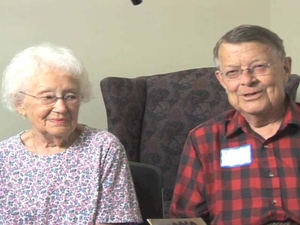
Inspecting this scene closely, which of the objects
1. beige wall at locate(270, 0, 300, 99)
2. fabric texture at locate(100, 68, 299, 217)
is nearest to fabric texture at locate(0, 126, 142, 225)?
fabric texture at locate(100, 68, 299, 217)

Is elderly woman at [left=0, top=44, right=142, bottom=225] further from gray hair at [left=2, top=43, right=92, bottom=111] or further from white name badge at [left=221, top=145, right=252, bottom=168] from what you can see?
white name badge at [left=221, top=145, right=252, bottom=168]

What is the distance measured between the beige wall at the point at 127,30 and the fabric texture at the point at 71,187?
2.85ft

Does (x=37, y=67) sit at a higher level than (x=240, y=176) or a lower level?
higher

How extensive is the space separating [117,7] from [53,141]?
1101 millimetres

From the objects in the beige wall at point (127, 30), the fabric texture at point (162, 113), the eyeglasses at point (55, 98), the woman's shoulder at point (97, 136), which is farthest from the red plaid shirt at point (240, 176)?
the beige wall at point (127, 30)

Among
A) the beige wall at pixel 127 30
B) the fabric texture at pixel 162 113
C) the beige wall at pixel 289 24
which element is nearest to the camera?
the fabric texture at pixel 162 113

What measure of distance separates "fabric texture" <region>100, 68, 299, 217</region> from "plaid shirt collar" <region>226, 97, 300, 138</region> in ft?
1.88

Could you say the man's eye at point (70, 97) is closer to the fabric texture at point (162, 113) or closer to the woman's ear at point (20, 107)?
the woman's ear at point (20, 107)

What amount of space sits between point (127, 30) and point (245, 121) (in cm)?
106

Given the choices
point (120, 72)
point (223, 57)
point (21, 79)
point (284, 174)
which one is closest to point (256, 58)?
point (223, 57)

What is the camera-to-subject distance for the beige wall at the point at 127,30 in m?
2.52

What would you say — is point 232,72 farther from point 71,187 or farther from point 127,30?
point 127,30

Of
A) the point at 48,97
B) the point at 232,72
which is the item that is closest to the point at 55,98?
the point at 48,97

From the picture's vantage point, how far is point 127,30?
8.85 feet
